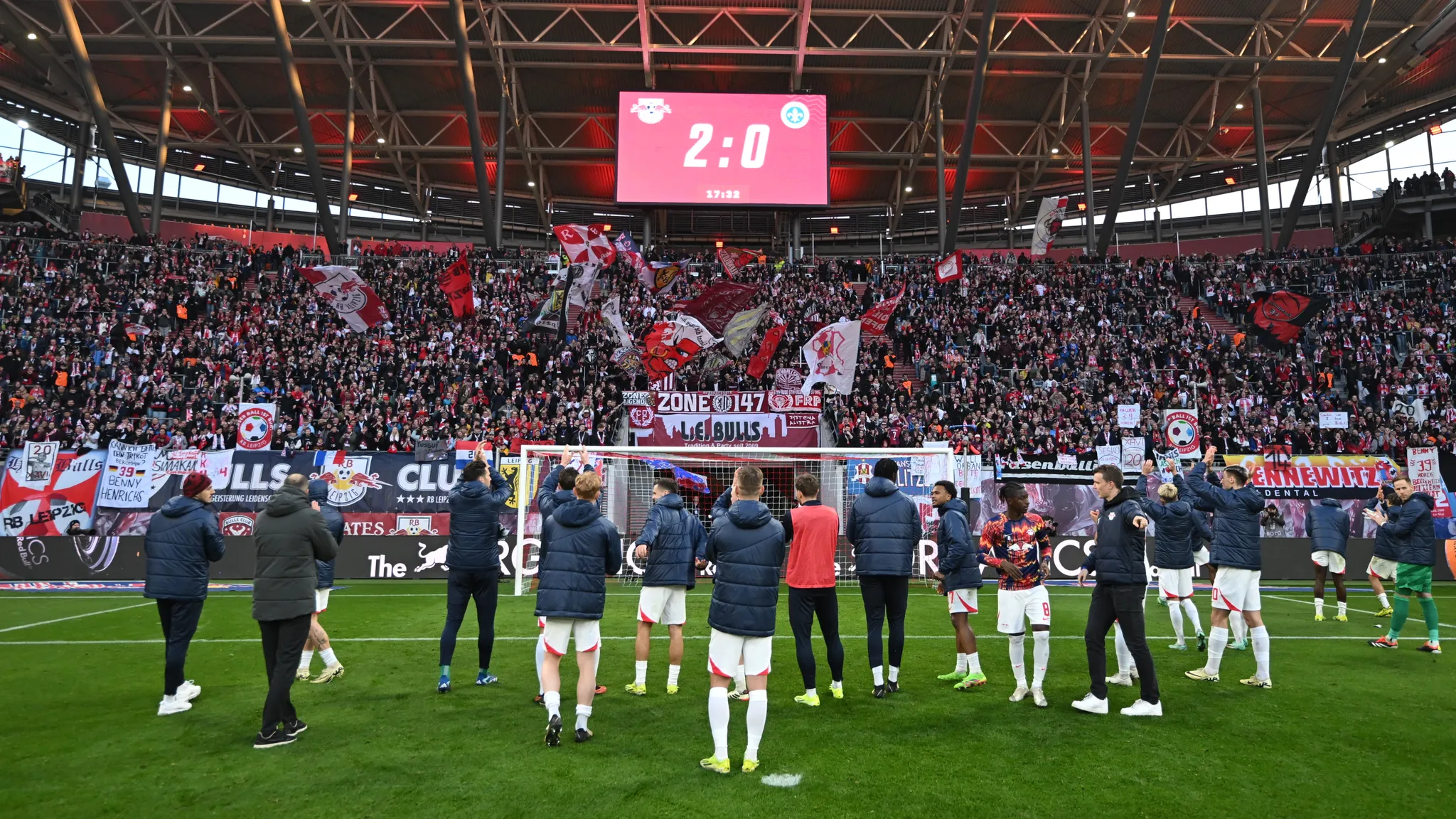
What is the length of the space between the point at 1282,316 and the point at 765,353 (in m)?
19.1

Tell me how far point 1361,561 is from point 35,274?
42244mm

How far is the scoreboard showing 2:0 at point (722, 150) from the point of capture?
32.9 meters

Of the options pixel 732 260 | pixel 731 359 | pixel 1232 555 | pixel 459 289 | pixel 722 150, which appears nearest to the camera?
pixel 1232 555

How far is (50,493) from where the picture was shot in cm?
2045

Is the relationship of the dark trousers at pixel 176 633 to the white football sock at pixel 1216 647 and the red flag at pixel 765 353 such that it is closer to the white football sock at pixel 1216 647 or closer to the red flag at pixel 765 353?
the white football sock at pixel 1216 647

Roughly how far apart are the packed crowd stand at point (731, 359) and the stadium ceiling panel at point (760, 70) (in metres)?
7.16

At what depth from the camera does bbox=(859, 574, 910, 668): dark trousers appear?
7.45 m

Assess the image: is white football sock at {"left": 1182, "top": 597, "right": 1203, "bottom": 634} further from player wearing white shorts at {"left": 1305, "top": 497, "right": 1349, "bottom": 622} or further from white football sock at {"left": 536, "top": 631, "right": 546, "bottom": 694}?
white football sock at {"left": 536, "top": 631, "right": 546, "bottom": 694}

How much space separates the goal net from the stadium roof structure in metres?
17.2

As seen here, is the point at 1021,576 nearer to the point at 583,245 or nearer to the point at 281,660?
the point at 281,660

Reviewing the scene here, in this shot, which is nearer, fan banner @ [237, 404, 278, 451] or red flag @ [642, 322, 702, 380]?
fan banner @ [237, 404, 278, 451]

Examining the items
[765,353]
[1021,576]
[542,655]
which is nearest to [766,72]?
[765,353]

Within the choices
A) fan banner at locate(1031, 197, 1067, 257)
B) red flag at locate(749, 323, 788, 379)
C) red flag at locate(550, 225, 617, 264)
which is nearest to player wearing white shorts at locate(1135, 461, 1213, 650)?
red flag at locate(749, 323, 788, 379)

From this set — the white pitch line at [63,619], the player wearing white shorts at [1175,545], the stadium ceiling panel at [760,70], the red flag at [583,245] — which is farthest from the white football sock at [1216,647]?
the stadium ceiling panel at [760,70]
